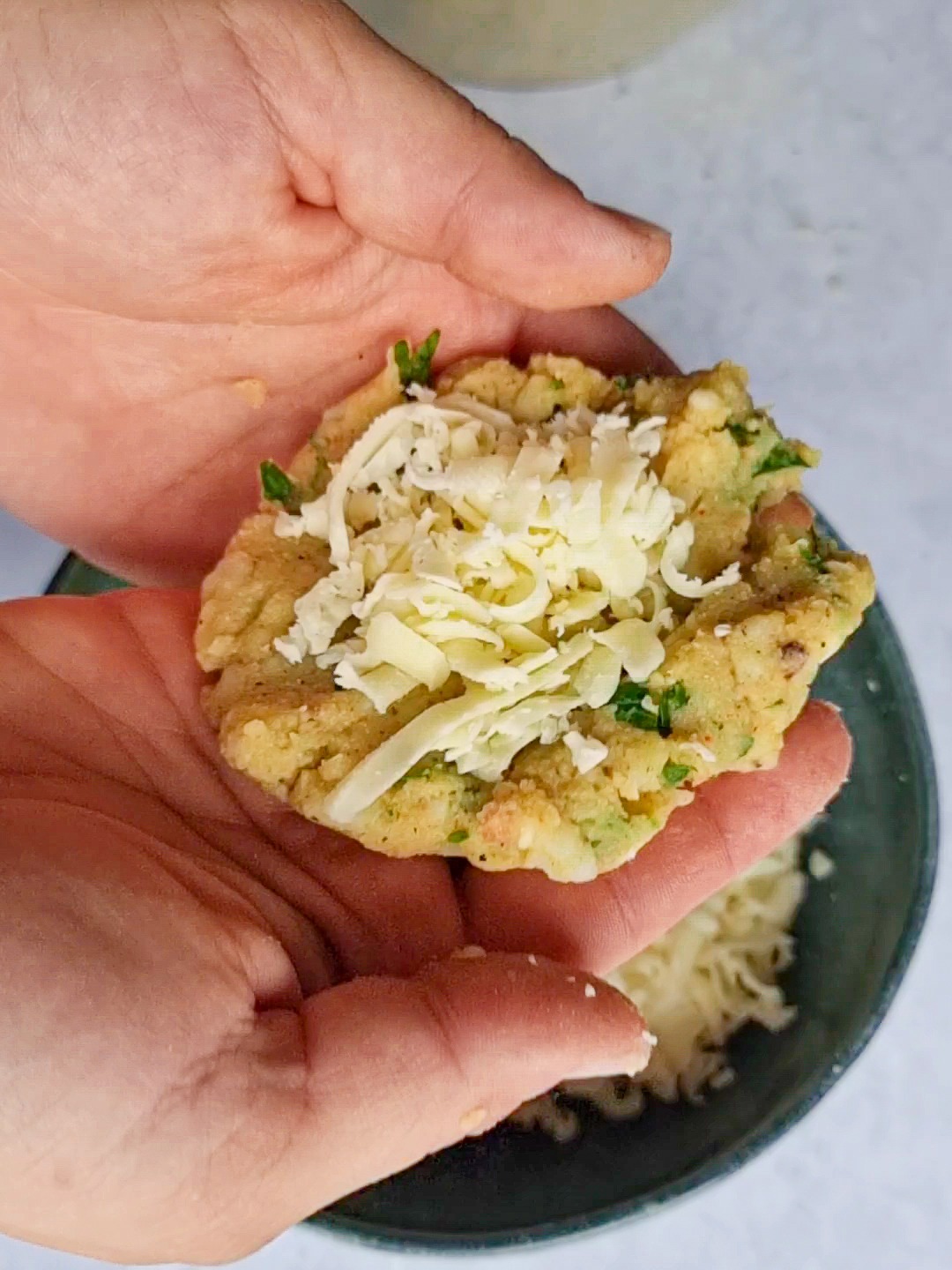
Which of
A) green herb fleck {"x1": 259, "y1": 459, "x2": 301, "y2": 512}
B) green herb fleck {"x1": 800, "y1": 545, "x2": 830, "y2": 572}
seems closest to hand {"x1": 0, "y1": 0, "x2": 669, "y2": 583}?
green herb fleck {"x1": 259, "y1": 459, "x2": 301, "y2": 512}

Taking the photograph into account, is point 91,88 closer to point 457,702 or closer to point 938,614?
point 457,702

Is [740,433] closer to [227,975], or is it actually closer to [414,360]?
[414,360]

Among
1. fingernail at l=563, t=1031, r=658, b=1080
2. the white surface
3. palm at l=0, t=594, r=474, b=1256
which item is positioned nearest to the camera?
palm at l=0, t=594, r=474, b=1256

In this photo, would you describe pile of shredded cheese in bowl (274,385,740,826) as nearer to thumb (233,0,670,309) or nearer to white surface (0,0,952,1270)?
thumb (233,0,670,309)

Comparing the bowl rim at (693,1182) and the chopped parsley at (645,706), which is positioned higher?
the chopped parsley at (645,706)

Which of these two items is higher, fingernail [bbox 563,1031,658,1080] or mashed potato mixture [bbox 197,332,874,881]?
mashed potato mixture [bbox 197,332,874,881]

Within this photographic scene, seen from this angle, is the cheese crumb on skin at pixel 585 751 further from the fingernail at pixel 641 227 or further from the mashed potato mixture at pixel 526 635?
the fingernail at pixel 641 227

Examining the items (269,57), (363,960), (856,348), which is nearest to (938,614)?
(856,348)

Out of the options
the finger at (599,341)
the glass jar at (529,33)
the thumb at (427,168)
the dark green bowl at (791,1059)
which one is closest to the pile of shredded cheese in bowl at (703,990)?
the dark green bowl at (791,1059)
